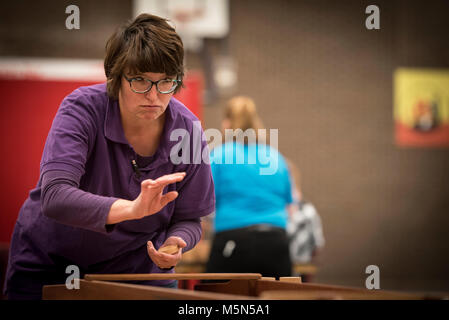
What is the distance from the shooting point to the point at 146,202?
116 centimetres

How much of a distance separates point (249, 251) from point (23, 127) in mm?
2965

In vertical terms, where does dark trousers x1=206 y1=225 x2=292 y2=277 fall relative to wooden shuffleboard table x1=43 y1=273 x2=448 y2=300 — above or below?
below

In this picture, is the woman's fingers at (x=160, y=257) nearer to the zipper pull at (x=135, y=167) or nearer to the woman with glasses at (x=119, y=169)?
the woman with glasses at (x=119, y=169)

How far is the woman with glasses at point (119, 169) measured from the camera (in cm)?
133

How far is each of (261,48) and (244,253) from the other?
4.05 meters

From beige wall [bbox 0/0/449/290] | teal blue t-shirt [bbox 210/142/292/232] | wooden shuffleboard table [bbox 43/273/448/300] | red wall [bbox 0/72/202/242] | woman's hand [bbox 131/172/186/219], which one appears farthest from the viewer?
beige wall [bbox 0/0/449/290]

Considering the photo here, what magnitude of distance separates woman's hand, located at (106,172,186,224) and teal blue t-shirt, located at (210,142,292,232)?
1.42 meters

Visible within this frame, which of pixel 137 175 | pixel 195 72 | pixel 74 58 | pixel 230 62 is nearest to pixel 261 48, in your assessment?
pixel 230 62

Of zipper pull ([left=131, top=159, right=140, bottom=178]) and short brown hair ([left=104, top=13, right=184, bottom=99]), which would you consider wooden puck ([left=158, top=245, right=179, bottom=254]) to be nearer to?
zipper pull ([left=131, top=159, right=140, bottom=178])

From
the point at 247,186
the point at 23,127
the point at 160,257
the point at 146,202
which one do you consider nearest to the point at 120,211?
the point at 146,202

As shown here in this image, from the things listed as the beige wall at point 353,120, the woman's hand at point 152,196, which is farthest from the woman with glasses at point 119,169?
the beige wall at point 353,120

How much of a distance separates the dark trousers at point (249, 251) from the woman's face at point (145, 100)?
142 cm


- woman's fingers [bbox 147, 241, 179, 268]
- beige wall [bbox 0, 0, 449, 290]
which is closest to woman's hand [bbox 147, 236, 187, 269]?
woman's fingers [bbox 147, 241, 179, 268]

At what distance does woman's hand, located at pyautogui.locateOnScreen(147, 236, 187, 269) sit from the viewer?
4.35 feet
